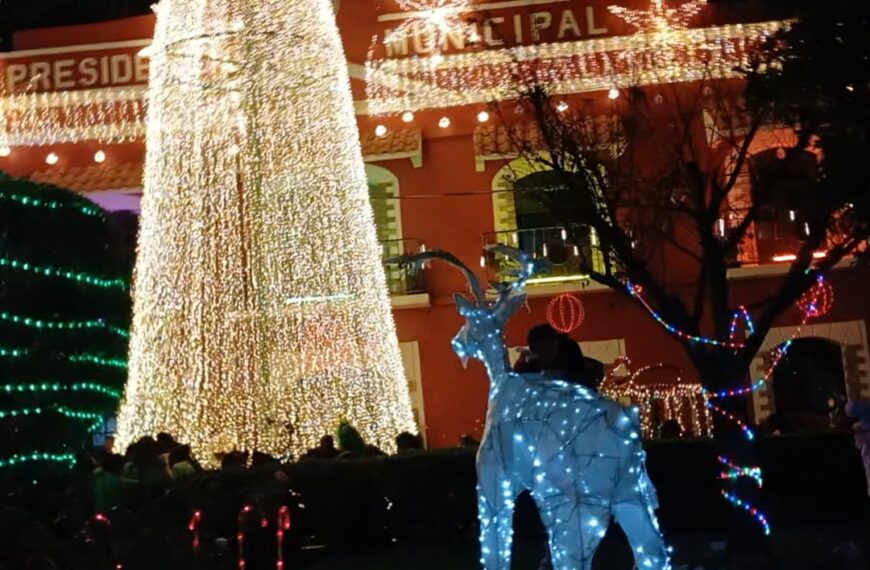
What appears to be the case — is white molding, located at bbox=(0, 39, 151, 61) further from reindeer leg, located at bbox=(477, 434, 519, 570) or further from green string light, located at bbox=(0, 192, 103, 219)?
reindeer leg, located at bbox=(477, 434, 519, 570)

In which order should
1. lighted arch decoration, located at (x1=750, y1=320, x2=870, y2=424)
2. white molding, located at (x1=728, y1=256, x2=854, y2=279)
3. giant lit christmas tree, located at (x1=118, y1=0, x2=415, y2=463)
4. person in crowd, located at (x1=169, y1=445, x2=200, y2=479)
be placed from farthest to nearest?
lighted arch decoration, located at (x1=750, y1=320, x2=870, y2=424), white molding, located at (x1=728, y1=256, x2=854, y2=279), giant lit christmas tree, located at (x1=118, y1=0, x2=415, y2=463), person in crowd, located at (x1=169, y1=445, x2=200, y2=479)

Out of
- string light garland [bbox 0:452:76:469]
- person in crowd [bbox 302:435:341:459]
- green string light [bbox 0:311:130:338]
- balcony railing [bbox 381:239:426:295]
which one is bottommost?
person in crowd [bbox 302:435:341:459]

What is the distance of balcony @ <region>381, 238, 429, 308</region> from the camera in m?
21.6

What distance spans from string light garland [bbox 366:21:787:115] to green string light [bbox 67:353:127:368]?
9.26 metres

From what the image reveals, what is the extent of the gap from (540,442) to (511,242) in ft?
48.7

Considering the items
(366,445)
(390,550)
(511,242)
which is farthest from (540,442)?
(511,242)

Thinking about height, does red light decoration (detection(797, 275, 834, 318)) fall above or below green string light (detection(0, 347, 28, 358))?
above

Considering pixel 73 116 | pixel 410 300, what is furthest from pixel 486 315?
pixel 73 116

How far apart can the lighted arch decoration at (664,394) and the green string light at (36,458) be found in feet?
32.9

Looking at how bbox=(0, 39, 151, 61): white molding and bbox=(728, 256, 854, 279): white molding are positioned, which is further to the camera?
bbox=(0, 39, 151, 61): white molding

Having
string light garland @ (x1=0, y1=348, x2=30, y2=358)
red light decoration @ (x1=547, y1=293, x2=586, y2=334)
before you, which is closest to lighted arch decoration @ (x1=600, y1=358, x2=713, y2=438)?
red light decoration @ (x1=547, y1=293, x2=586, y2=334)

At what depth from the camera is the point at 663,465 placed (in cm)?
1375

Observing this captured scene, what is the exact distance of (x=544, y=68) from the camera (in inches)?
812

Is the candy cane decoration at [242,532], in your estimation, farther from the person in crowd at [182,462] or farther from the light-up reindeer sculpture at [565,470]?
the light-up reindeer sculpture at [565,470]
